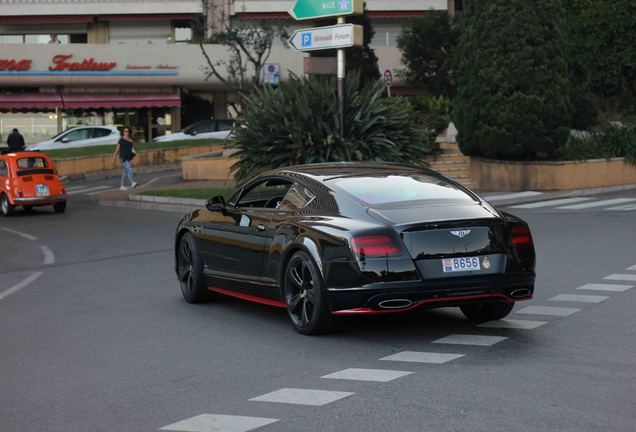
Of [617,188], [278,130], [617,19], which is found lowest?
[617,188]

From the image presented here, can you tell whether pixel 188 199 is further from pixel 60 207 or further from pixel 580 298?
pixel 580 298

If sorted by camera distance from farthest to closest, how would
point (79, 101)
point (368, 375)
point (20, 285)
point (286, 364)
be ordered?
point (79, 101)
point (20, 285)
point (286, 364)
point (368, 375)

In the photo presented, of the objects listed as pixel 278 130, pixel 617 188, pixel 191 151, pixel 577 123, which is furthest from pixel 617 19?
pixel 278 130

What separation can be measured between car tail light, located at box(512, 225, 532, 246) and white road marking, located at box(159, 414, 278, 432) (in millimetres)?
3588

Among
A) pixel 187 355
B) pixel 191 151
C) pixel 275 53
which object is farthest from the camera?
pixel 275 53

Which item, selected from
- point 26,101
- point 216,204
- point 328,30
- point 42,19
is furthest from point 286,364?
point 42,19

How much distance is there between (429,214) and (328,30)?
13.3 m

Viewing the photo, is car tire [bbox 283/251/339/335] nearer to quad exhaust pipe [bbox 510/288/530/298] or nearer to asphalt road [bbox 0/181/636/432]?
asphalt road [bbox 0/181/636/432]

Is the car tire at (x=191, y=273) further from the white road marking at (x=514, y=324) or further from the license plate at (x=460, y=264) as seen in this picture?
the license plate at (x=460, y=264)

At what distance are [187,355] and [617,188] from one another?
2397 cm

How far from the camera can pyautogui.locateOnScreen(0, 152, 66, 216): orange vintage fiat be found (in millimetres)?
26797

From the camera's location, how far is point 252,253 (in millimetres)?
10578

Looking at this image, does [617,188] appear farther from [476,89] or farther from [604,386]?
[604,386]

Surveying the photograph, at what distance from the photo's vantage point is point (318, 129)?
25344 mm
